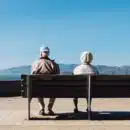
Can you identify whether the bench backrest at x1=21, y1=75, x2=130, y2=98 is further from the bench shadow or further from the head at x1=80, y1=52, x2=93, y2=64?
the head at x1=80, y1=52, x2=93, y2=64

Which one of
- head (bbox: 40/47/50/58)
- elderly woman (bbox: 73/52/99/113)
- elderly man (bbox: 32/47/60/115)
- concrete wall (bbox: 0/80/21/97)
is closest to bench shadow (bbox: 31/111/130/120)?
elderly man (bbox: 32/47/60/115)

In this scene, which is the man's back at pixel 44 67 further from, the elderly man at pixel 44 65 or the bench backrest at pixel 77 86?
the bench backrest at pixel 77 86

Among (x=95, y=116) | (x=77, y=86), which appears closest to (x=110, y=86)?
(x=77, y=86)

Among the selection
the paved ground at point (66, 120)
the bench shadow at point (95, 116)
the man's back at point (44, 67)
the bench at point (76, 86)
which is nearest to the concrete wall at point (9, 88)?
the paved ground at point (66, 120)

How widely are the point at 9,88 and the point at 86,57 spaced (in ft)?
25.0

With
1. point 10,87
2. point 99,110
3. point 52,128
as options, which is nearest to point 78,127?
point 52,128

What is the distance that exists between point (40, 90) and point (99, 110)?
267cm

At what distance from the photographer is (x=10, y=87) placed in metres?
19.0

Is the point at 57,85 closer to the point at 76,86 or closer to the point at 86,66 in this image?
the point at 76,86

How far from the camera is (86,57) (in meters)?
11.9

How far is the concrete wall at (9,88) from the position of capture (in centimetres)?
1882

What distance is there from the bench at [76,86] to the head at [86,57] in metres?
0.97

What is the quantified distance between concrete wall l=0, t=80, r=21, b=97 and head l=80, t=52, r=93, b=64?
7227mm

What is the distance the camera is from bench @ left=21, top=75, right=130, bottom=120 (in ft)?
35.7
